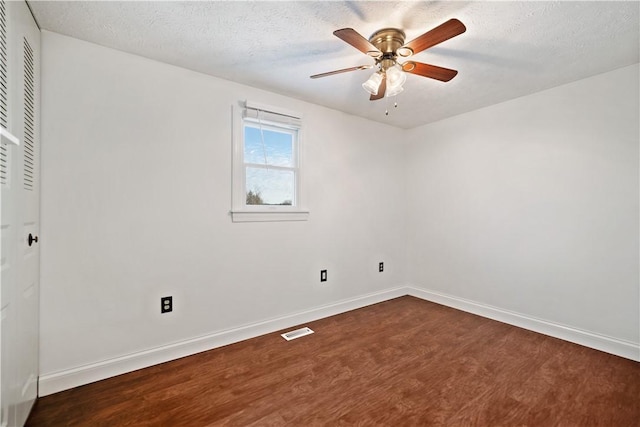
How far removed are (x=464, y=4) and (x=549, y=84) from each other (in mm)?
1681

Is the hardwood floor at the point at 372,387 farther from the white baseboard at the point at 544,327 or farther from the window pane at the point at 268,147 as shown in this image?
the window pane at the point at 268,147

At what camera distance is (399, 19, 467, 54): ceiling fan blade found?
1519mm

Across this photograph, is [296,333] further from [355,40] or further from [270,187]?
[355,40]

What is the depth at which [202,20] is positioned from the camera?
1.82 m

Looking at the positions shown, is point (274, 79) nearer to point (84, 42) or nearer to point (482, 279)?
point (84, 42)

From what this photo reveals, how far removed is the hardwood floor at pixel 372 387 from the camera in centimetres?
169

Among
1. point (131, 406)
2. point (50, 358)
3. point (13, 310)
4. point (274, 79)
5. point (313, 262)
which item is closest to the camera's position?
point (13, 310)

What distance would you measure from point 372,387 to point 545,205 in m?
2.39

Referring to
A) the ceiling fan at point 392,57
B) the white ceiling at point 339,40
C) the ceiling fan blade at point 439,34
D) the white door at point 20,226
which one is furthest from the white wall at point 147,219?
the ceiling fan blade at point 439,34

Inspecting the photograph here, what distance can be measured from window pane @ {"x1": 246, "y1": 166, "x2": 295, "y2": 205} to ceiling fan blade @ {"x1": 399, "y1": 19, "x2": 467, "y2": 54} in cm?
169

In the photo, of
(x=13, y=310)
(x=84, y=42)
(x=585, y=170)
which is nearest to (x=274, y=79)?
(x=84, y=42)

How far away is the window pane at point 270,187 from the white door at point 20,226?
150 centimetres

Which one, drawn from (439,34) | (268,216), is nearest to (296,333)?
(268,216)

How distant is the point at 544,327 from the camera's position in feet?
9.38
